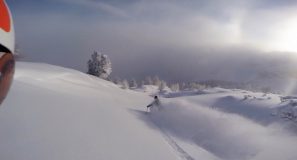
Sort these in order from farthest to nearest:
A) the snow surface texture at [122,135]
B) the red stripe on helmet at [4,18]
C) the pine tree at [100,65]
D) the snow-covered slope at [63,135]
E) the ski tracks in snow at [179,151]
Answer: the pine tree at [100,65] → the ski tracks in snow at [179,151] → the snow surface texture at [122,135] → the snow-covered slope at [63,135] → the red stripe on helmet at [4,18]

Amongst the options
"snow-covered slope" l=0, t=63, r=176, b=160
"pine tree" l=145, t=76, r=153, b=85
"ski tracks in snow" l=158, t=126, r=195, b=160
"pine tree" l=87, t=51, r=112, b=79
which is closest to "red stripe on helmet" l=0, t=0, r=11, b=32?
"snow-covered slope" l=0, t=63, r=176, b=160

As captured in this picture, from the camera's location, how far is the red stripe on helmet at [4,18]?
5623 millimetres

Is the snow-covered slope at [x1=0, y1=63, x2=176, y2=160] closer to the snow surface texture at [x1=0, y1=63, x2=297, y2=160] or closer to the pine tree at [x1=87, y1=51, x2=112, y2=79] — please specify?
the snow surface texture at [x1=0, y1=63, x2=297, y2=160]

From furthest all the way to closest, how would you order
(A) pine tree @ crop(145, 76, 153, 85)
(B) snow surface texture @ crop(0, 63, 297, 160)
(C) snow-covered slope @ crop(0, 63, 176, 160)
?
(A) pine tree @ crop(145, 76, 153, 85)
(B) snow surface texture @ crop(0, 63, 297, 160)
(C) snow-covered slope @ crop(0, 63, 176, 160)

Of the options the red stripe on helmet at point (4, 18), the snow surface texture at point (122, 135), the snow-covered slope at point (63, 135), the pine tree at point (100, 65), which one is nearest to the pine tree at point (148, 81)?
the pine tree at point (100, 65)

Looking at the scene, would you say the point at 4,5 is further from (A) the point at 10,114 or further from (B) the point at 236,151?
(B) the point at 236,151

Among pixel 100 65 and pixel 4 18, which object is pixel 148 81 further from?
pixel 4 18

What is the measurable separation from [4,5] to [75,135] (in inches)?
240

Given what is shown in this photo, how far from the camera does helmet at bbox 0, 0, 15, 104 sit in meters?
5.64

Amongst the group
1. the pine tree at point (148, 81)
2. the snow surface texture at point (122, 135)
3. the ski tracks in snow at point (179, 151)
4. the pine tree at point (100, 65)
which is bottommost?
the ski tracks in snow at point (179, 151)

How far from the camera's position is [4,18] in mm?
5711

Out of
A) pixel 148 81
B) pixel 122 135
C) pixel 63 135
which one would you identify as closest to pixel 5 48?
pixel 63 135

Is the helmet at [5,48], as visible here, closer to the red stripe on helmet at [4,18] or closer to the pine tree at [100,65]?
the red stripe on helmet at [4,18]

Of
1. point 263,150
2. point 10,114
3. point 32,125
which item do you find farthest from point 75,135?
point 263,150
